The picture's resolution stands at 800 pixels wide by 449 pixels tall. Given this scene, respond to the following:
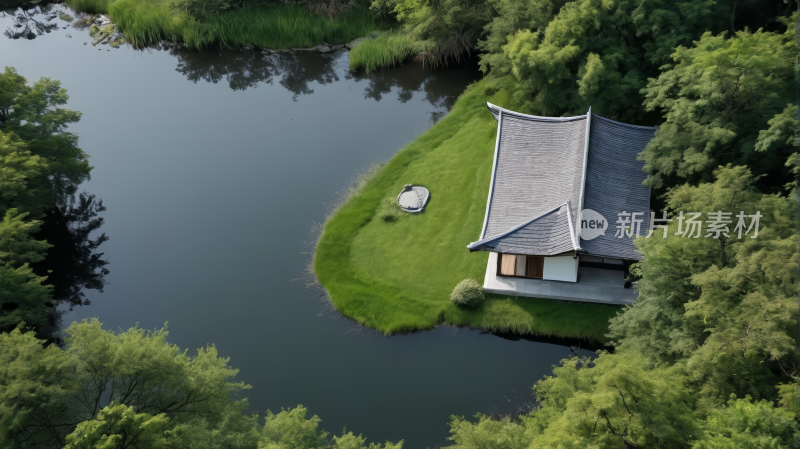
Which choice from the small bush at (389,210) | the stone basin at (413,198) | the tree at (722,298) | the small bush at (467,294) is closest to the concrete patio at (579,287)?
the small bush at (467,294)

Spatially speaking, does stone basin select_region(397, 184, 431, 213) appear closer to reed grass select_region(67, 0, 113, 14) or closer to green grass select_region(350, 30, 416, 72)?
green grass select_region(350, 30, 416, 72)

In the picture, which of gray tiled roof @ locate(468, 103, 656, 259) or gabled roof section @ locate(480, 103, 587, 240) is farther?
gabled roof section @ locate(480, 103, 587, 240)

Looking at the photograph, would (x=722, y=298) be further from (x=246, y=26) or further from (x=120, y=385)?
(x=246, y=26)

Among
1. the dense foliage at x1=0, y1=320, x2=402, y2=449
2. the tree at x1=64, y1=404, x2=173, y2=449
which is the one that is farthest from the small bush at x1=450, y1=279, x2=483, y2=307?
the tree at x1=64, y1=404, x2=173, y2=449

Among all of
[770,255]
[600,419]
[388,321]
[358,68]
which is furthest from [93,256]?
[770,255]

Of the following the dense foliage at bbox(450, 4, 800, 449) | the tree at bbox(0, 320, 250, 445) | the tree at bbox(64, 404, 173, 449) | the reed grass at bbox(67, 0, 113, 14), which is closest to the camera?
the dense foliage at bbox(450, 4, 800, 449)

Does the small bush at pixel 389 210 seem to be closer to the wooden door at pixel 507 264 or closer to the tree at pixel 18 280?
the wooden door at pixel 507 264
